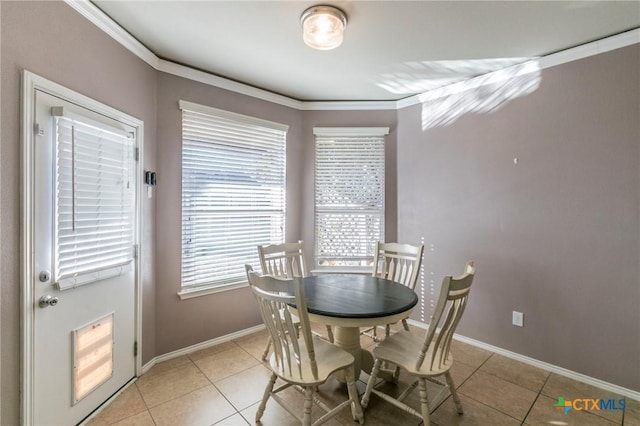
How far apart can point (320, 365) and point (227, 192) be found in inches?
77.0

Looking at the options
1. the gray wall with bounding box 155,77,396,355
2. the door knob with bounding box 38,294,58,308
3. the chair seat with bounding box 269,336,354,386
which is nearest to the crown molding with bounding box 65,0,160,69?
the gray wall with bounding box 155,77,396,355

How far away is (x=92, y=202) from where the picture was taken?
6.28 feet

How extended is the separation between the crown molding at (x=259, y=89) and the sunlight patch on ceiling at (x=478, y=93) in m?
0.11

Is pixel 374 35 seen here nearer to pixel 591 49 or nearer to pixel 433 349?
pixel 591 49

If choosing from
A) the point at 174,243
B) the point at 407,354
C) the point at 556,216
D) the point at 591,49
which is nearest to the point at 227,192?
the point at 174,243

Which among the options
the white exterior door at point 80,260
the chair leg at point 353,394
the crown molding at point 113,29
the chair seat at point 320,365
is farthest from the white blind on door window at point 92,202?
the chair leg at point 353,394

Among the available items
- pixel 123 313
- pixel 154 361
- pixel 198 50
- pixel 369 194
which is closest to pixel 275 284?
pixel 123 313

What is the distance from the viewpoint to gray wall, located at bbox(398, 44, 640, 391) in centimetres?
219

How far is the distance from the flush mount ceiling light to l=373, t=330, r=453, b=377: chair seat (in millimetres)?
2076

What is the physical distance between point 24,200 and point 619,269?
390 centimetres

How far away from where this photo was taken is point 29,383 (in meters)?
1.53

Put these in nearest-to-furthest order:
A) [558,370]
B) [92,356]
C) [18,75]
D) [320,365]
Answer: [18,75] < [320,365] < [92,356] < [558,370]

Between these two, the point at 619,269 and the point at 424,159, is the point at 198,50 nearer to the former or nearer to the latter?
the point at 424,159

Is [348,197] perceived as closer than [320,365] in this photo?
No
